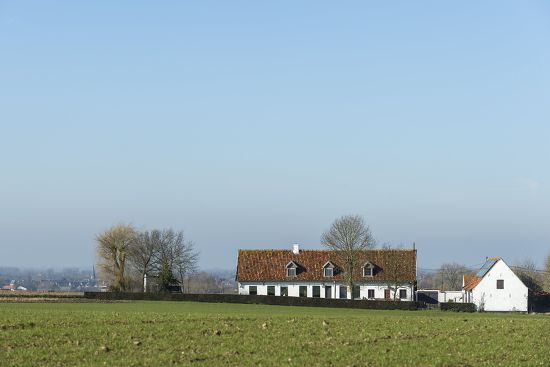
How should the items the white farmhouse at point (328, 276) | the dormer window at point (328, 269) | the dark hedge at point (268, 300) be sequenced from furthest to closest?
the dormer window at point (328, 269) → the white farmhouse at point (328, 276) → the dark hedge at point (268, 300)

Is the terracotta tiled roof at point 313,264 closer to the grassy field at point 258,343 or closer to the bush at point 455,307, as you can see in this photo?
the bush at point 455,307

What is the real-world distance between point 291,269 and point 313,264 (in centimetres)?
358

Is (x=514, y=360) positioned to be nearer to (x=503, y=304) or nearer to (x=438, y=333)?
(x=438, y=333)

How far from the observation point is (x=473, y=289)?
348 feet

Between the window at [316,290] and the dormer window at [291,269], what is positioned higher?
the dormer window at [291,269]

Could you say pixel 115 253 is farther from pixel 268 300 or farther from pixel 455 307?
pixel 455 307

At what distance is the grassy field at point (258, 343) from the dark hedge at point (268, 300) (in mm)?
53819

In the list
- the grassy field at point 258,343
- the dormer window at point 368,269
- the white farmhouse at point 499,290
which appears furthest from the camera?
the dormer window at point 368,269

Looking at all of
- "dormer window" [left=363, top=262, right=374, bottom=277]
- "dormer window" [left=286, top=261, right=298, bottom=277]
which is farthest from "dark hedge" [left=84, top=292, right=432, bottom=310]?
"dormer window" [left=286, top=261, right=298, bottom=277]

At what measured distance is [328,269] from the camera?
11375 centimetres

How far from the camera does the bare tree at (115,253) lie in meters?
125

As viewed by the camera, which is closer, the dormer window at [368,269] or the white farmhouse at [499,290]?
the white farmhouse at [499,290]

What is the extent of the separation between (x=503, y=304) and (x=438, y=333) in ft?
264

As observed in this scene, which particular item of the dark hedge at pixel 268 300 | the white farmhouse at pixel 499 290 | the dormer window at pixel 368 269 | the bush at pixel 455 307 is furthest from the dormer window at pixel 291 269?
the bush at pixel 455 307
